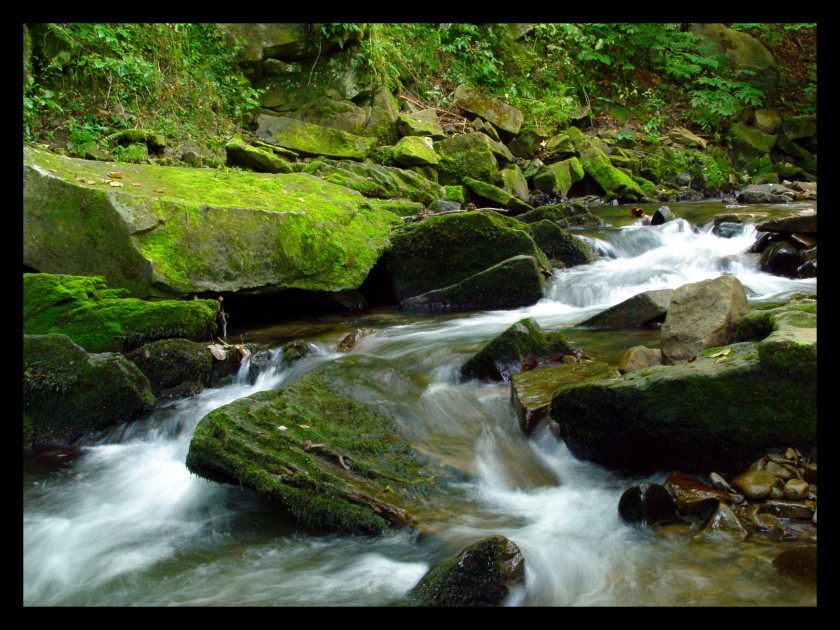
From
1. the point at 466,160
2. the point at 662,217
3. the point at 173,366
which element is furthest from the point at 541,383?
the point at 466,160

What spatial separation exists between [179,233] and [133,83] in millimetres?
6683

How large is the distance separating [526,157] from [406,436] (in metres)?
13.3

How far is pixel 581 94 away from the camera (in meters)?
20.3

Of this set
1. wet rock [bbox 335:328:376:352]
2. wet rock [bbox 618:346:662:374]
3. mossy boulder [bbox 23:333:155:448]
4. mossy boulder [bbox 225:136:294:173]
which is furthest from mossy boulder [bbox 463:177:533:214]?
mossy boulder [bbox 23:333:155:448]

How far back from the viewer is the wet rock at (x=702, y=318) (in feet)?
14.9

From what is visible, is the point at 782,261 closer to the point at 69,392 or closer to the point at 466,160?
the point at 466,160

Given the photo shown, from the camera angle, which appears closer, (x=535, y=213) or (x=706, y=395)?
(x=706, y=395)

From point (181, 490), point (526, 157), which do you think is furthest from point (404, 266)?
point (526, 157)

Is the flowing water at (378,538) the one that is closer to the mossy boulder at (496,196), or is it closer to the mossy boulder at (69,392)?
the mossy boulder at (69,392)

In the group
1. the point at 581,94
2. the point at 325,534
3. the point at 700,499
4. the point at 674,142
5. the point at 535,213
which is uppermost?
the point at 581,94

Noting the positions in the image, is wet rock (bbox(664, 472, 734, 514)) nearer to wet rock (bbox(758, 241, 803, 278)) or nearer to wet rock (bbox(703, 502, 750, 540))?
wet rock (bbox(703, 502, 750, 540))

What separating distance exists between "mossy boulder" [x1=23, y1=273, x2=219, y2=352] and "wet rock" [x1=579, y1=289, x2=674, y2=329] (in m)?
4.36

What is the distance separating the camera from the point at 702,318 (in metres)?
4.63
